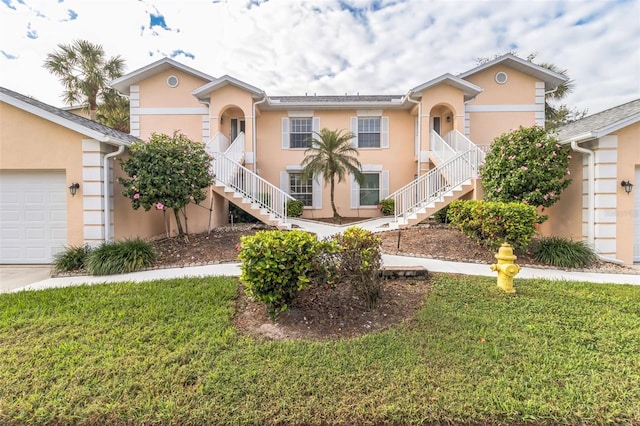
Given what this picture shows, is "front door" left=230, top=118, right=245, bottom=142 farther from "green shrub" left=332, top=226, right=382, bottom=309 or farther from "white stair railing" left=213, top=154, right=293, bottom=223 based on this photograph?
"green shrub" left=332, top=226, right=382, bottom=309

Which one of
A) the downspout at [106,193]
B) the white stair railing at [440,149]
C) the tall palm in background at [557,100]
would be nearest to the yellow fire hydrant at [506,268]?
the white stair railing at [440,149]

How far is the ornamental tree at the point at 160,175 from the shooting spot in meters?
7.46

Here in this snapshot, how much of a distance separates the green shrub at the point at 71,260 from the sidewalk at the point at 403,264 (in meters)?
0.52

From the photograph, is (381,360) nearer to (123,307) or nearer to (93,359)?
(93,359)

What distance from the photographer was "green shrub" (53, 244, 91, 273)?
6.68m

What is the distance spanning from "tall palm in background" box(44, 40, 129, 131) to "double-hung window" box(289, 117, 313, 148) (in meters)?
10.8

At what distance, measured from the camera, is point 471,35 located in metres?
9.82

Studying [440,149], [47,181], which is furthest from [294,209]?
[47,181]

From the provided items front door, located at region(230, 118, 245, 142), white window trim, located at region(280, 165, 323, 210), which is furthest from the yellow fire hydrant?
front door, located at region(230, 118, 245, 142)

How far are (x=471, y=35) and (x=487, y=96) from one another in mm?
4066

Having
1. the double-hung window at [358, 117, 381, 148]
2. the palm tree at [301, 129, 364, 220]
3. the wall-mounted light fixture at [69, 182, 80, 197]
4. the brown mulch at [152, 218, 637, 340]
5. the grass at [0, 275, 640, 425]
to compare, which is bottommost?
the grass at [0, 275, 640, 425]

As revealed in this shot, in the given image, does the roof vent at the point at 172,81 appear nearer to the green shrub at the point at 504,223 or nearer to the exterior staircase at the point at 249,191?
the exterior staircase at the point at 249,191

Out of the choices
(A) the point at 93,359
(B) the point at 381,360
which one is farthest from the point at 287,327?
(A) the point at 93,359

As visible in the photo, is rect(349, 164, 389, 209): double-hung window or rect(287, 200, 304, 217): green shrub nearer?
rect(287, 200, 304, 217): green shrub
